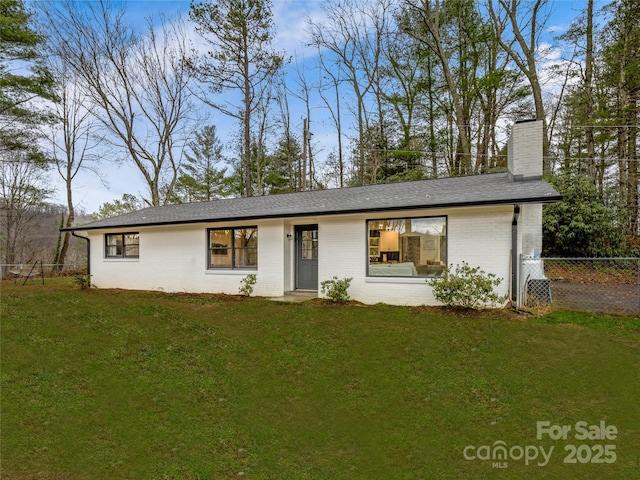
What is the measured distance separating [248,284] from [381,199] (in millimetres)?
4481

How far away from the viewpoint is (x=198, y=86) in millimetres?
19875

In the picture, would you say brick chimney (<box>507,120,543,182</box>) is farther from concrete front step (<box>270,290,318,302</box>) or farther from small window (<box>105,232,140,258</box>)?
small window (<box>105,232,140,258</box>)

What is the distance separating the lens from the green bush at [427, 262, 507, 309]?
7.05m

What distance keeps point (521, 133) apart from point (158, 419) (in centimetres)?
A: 979

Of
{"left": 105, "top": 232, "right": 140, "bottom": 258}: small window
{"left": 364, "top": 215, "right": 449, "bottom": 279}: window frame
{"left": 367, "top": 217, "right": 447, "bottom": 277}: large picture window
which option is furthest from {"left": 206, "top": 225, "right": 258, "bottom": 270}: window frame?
{"left": 367, "top": 217, "right": 447, "bottom": 277}: large picture window

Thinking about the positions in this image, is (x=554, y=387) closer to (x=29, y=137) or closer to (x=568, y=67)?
(x=568, y=67)

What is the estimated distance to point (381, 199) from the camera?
8977 millimetres

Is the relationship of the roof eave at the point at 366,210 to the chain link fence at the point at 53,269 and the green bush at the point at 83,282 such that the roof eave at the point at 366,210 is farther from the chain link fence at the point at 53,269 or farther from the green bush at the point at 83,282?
the chain link fence at the point at 53,269

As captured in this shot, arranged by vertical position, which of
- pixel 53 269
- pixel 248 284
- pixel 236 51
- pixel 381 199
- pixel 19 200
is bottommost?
pixel 53 269

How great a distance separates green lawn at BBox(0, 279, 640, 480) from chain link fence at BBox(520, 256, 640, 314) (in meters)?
0.82

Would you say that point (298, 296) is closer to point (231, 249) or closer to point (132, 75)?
point (231, 249)

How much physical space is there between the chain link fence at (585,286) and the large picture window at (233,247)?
7.05 metres

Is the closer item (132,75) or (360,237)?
(360,237)

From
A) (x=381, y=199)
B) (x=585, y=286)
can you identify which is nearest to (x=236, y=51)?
(x=381, y=199)
